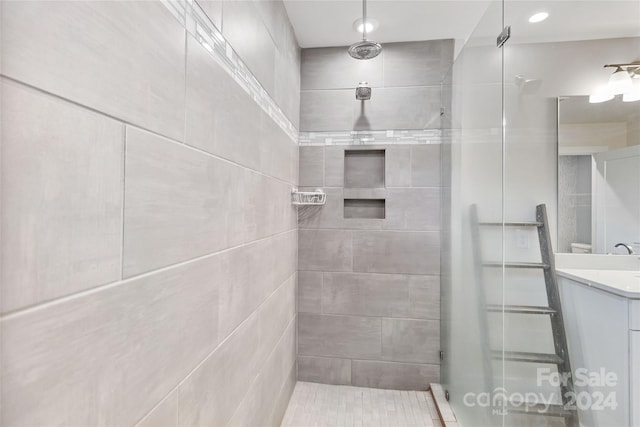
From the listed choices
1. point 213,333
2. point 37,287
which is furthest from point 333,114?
point 37,287

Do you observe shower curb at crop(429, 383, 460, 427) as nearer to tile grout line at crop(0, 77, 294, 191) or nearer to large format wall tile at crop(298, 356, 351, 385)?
large format wall tile at crop(298, 356, 351, 385)

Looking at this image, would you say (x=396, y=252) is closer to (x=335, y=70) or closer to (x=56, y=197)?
(x=335, y=70)

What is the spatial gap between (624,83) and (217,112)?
1261mm

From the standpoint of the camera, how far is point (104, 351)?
51cm

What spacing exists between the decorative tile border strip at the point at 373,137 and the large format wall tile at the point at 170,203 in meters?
1.34

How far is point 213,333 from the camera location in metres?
0.92

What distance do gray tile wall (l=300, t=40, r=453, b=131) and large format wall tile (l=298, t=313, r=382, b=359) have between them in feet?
4.60

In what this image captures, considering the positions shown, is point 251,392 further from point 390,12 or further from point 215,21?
point 390,12

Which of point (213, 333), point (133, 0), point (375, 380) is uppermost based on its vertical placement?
point (133, 0)

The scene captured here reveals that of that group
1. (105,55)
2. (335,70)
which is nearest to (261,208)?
(105,55)

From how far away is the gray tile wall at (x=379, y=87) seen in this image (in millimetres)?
2174

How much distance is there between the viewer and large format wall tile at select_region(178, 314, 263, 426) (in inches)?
31.5

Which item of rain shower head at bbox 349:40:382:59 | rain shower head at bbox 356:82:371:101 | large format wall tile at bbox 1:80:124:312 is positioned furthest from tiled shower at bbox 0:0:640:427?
rain shower head at bbox 349:40:382:59

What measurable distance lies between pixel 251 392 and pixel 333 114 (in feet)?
5.94
